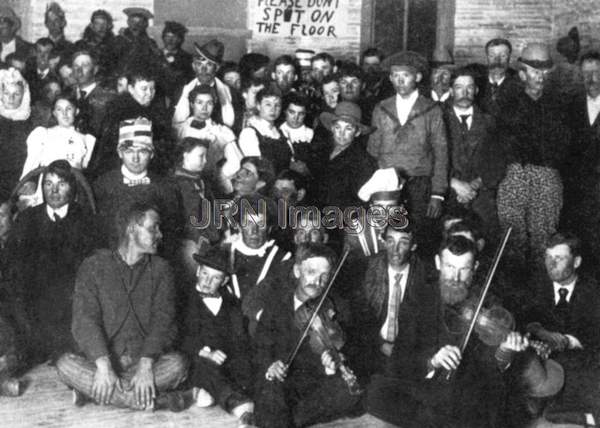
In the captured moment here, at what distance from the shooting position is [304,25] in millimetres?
11289

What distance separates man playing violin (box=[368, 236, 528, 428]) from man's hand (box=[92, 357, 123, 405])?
5.05ft

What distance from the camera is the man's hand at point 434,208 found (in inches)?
264

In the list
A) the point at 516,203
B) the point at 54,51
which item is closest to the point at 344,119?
the point at 516,203

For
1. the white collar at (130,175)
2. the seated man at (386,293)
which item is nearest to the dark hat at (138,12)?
the white collar at (130,175)

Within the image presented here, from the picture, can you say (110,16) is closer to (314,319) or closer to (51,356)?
(51,356)

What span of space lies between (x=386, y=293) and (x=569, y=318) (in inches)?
45.7

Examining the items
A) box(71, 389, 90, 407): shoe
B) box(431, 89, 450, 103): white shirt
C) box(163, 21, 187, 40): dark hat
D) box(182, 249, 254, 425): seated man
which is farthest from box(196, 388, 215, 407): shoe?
box(163, 21, 187, 40): dark hat

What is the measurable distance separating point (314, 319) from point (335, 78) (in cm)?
336

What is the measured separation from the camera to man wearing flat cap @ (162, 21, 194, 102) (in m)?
8.74

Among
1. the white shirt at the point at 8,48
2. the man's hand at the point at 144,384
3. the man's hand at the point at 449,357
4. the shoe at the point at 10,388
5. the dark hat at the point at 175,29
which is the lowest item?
the shoe at the point at 10,388

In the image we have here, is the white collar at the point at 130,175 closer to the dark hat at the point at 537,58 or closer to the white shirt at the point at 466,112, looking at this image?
the white shirt at the point at 466,112

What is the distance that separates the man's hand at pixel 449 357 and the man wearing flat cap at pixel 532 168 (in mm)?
2004

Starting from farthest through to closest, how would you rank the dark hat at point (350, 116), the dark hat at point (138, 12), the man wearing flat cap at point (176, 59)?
the dark hat at point (138, 12), the man wearing flat cap at point (176, 59), the dark hat at point (350, 116)

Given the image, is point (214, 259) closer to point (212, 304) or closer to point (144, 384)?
point (212, 304)
